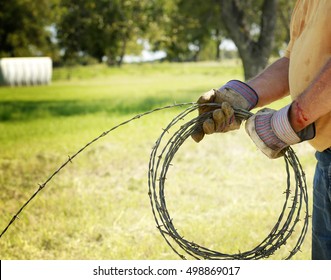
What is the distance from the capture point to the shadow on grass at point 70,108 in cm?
1329

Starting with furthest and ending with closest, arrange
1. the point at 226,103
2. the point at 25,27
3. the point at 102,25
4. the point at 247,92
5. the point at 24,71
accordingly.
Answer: the point at 25,27, the point at 24,71, the point at 102,25, the point at 247,92, the point at 226,103

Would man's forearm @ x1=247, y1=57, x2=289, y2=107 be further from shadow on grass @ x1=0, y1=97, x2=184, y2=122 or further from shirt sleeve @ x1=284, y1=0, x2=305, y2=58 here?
shadow on grass @ x1=0, y1=97, x2=184, y2=122

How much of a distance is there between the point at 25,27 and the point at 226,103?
3480cm

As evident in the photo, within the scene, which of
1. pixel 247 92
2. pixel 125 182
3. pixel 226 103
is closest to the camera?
pixel 226 103

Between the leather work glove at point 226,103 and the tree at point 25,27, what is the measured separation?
3134 cm

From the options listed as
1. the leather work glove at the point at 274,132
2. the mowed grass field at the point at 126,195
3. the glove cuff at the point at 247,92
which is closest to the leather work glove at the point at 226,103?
the glove cuff at the point at 247,92

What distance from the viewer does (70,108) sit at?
14711 millimetres

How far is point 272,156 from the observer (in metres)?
2.23

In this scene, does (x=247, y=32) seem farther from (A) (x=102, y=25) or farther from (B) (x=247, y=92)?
(B) (x=247, y=92)

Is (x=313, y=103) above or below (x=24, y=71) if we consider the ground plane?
above

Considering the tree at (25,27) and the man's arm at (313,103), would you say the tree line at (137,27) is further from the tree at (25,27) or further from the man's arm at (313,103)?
the man's arm at (313,103)

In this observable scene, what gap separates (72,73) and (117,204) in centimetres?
2979

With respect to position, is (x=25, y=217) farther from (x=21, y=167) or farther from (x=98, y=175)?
(x=21, y=167)

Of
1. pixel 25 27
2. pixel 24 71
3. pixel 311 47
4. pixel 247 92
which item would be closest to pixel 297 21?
pixel 311 47
